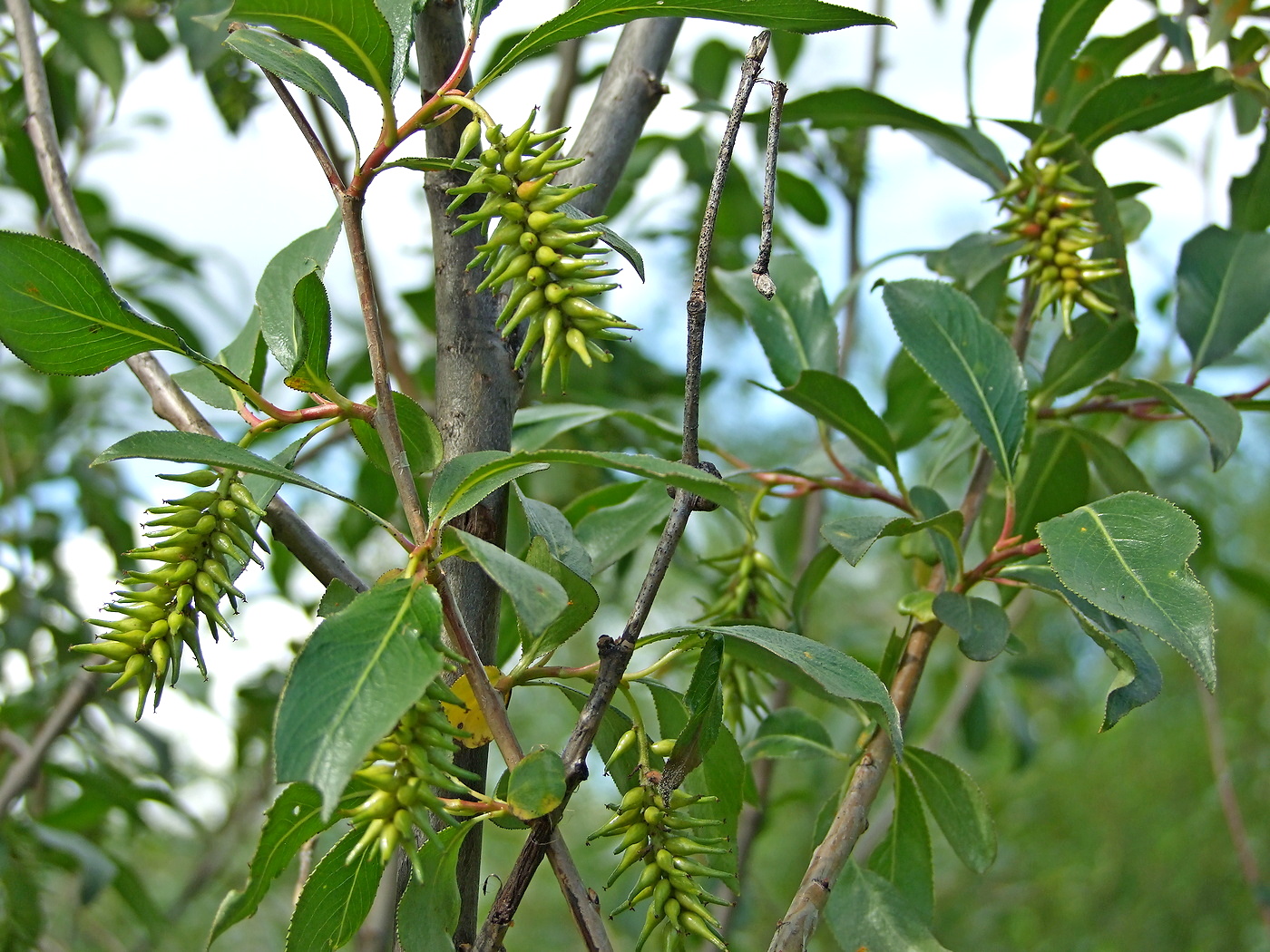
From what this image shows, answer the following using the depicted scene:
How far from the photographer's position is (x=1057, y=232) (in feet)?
2.00

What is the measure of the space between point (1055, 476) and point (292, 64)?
548 millimetres

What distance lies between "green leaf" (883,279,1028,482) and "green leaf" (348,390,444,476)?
289mm

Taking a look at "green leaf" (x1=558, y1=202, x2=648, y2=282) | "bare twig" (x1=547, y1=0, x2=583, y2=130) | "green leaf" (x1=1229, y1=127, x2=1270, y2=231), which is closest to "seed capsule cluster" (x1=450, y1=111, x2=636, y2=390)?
"green leaf" (x1=558, y1=202, x2=648, y2=282)

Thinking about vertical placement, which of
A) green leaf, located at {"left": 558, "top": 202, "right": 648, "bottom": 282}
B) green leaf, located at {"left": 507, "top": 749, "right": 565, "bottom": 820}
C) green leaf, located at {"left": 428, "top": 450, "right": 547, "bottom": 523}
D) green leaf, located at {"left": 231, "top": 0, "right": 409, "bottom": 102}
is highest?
green leaf, located at {"left": 231, "top": 0, "right": 409, "bottom": 102}

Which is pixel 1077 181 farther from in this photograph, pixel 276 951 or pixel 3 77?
pixel 276 951

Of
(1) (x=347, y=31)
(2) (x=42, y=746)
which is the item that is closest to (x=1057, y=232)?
(1) (x=347, y=31)

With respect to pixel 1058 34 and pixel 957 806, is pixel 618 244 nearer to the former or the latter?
pixel 957 806

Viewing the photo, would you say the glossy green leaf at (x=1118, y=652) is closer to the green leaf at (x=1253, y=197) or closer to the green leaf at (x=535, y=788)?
the green leaf at (x=535, y=788)

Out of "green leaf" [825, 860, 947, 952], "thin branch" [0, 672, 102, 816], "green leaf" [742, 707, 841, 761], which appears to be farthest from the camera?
"thin branch" [0, 672, 102, 816]

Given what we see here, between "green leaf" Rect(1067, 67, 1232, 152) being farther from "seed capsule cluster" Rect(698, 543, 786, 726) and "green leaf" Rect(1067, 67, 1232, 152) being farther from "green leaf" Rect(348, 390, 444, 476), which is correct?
"green leaf" Rect(348, 390, 444, 476)

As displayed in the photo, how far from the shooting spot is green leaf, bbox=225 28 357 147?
407 mm

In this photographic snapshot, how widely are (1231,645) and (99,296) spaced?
3.45m

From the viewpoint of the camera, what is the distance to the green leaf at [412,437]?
432 millimetres

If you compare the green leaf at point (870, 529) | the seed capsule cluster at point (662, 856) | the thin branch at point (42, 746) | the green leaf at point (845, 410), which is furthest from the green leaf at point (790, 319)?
the thin branch at point (42, 746)
